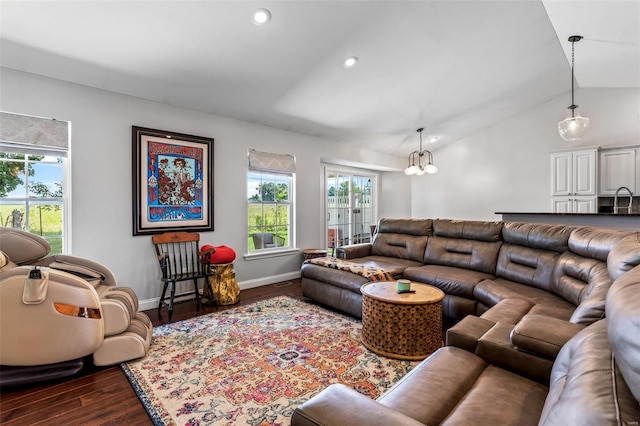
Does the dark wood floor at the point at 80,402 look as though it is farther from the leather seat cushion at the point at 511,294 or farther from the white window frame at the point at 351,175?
the white window frame at the point at 351,175

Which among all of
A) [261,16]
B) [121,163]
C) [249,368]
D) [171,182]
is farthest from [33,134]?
[249,368]

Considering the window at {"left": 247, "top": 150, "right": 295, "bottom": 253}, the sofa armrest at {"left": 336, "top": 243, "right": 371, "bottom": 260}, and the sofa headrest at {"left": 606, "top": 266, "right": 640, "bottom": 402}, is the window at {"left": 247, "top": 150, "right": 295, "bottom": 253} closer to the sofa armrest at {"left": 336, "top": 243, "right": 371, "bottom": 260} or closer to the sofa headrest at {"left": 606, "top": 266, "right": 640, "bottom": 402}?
the sofa armrest at {"left": 336, "top": 243, "right": 371, "bottom": 260}

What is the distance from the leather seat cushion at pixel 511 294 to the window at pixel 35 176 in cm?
416

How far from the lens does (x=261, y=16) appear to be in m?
2.69

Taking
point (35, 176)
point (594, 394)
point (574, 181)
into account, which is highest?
point (574, 181)

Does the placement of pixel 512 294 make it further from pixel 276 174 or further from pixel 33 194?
pixel 33 194

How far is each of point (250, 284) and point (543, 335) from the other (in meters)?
3.84

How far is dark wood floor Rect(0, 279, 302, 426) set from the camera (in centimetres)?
181

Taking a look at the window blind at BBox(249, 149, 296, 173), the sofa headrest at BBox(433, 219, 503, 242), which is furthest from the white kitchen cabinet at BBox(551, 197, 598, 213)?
the window blind at BBox(249, 149, 296, 173)

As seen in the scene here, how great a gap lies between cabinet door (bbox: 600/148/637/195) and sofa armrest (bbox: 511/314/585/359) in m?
5.33

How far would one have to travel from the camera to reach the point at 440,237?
4.19 metres

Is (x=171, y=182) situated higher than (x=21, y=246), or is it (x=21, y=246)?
(x=171, y=182)

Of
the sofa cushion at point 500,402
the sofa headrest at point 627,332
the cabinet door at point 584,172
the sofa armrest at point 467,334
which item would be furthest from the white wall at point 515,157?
the sofa headrest at point 627,332

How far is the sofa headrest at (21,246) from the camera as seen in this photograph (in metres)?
2.43
